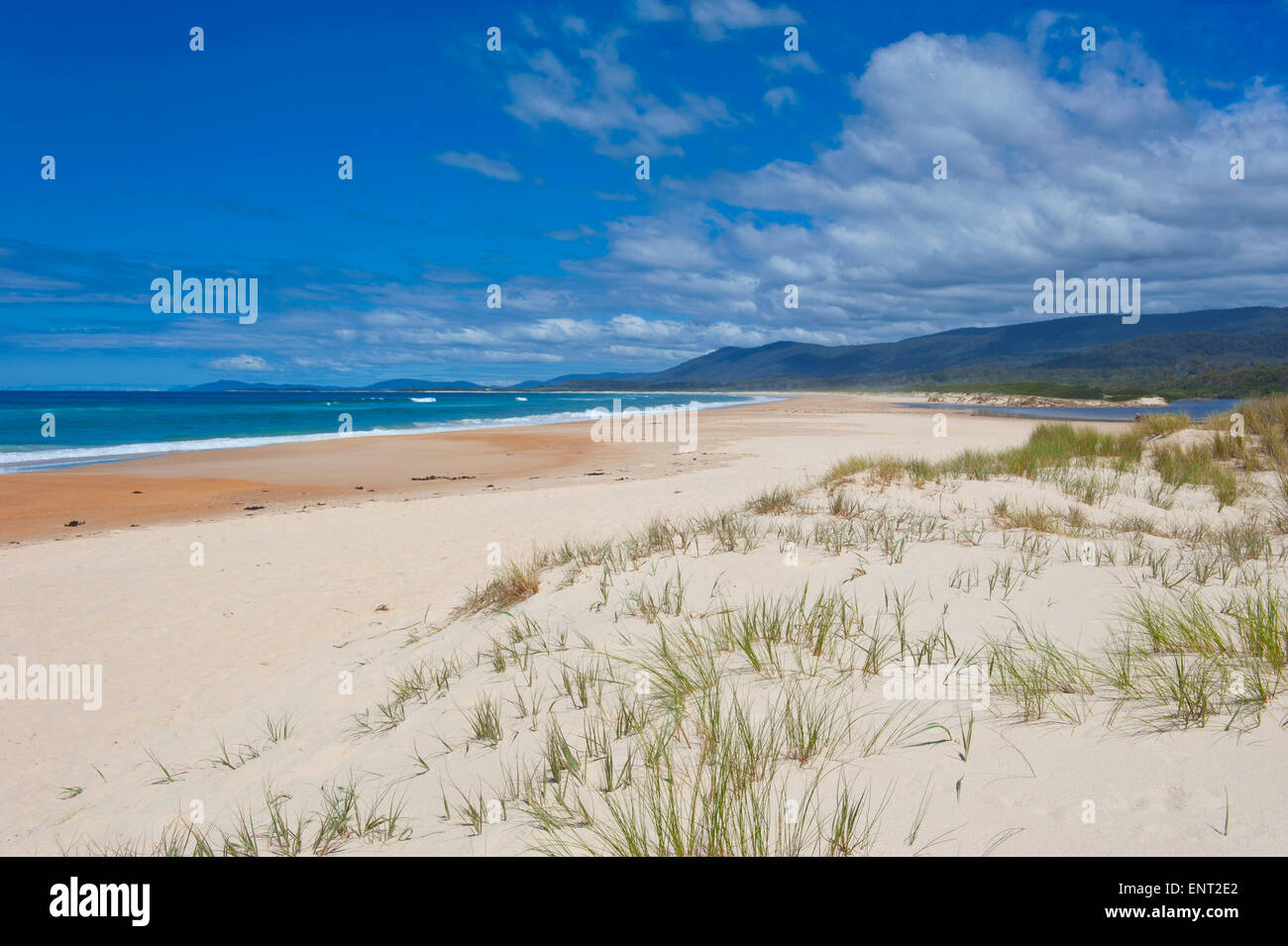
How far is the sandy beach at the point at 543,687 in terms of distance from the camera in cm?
238

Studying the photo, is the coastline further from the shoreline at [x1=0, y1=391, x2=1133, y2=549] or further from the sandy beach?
the sandy beach

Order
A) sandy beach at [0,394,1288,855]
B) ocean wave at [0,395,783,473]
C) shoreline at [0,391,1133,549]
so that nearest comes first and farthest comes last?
sandy beach at [0,394,1288,855]
shoreline at [0,391,1133,549]
ocean wave at [0,395,783,473]

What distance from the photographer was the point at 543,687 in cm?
397

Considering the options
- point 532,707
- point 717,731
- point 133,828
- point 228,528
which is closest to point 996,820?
point 717,731

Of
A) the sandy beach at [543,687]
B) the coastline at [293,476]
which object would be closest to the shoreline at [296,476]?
the coastline at [293,476]

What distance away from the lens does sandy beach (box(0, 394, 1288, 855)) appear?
2381 mm

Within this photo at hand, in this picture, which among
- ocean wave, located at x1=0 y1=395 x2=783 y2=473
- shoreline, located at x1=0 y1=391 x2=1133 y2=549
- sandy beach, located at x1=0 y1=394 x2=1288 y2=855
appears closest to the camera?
sandy beach, located at x1=0 y1=394 x2=1288 y2=855

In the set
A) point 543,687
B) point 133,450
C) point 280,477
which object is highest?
point 133,450

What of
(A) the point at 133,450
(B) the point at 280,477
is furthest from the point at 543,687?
(A) the point at 133,450

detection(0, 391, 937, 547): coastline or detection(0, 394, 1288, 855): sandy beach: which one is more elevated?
detection(0, 391, 937, 547): coastline

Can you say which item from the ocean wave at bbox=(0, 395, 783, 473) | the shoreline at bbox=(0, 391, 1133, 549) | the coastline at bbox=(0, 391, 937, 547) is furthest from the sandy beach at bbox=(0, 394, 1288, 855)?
the ocean wave at bbox=(0, 395, 783, 473)

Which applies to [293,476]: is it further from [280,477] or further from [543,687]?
[543,687]
